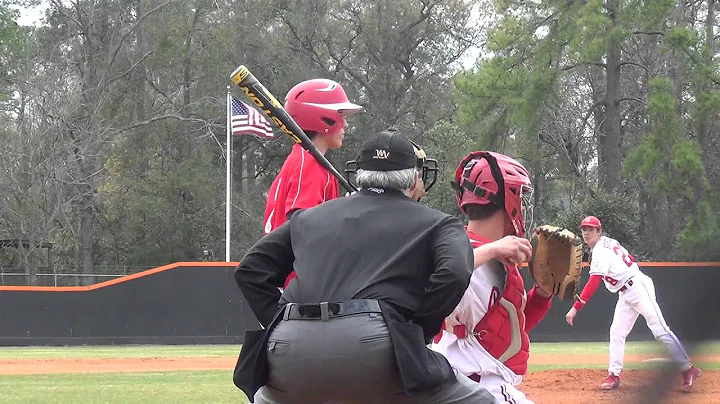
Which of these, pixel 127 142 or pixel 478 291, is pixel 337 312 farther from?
pixel 127 142

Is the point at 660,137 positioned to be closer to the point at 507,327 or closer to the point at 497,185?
the point at 497,185

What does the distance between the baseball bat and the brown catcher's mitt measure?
107cm

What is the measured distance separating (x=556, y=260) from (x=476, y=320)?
51cm

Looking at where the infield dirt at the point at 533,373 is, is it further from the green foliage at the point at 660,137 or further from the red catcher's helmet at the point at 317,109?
the green foliage at the point at 660,137

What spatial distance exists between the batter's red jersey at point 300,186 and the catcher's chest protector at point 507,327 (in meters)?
1.38

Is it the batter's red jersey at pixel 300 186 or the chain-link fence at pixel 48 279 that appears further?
the chain-link fence at pixel 48 279

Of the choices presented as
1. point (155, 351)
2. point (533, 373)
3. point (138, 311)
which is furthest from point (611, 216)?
point (533, 373)

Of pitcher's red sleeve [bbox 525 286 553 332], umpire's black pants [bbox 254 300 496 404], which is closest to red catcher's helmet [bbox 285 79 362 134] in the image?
pitcher's red sleeve [bbox 525 286 553 332]

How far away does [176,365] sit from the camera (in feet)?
54.9

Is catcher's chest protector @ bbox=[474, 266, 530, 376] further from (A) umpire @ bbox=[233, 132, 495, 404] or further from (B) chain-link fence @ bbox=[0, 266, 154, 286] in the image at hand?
(B) chain-link fence @ bbox=[0, 266, 154, 286]

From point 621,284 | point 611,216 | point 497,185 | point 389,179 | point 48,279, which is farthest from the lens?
point 611,216

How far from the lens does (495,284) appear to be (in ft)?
12.8

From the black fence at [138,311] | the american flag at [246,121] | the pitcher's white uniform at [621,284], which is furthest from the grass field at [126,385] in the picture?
the american flag at [246,121]

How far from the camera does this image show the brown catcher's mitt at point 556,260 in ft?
13.4
